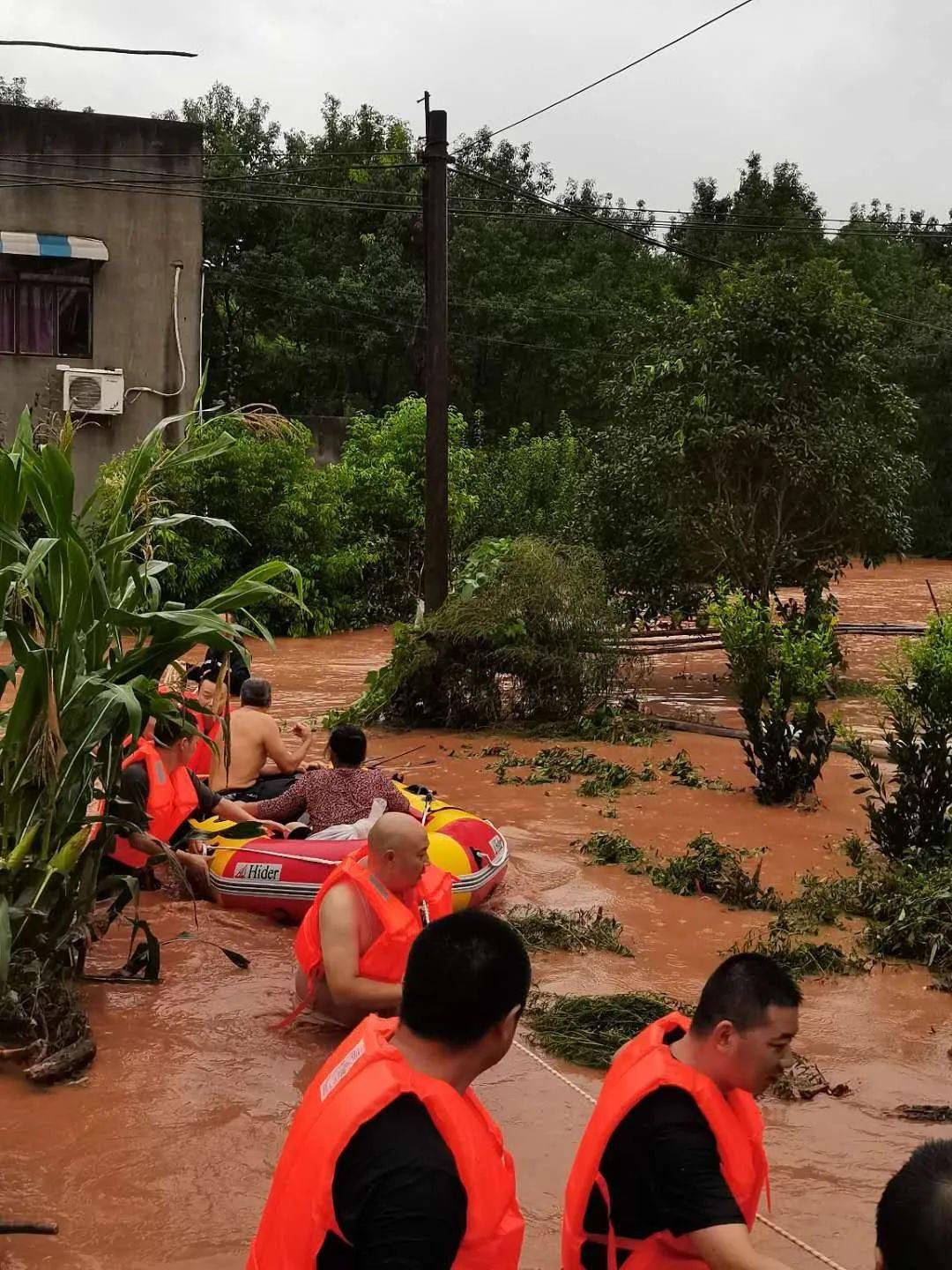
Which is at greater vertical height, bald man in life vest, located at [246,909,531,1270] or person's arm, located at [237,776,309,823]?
bald man in life vest, located at [246,909,531,1270]

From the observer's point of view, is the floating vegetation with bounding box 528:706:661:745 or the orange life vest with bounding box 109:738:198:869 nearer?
the orange life vest with bounding box 109:738:198:869

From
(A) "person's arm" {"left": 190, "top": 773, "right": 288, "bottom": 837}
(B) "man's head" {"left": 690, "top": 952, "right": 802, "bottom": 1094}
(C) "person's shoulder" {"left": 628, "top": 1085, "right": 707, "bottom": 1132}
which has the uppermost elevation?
(B) "man's head" {"left": 690, "top": 952, "right": 802, "bottom": 1094}

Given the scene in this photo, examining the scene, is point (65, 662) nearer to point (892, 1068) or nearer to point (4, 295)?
point (892, 1068)

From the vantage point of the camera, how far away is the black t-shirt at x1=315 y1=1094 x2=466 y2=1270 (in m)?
2.59

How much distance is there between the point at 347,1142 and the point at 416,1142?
0.13 metres

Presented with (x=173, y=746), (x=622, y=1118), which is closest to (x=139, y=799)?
(x=173, y=746)

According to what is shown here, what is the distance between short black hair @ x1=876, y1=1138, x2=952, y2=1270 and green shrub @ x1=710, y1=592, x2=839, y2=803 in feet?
29.8

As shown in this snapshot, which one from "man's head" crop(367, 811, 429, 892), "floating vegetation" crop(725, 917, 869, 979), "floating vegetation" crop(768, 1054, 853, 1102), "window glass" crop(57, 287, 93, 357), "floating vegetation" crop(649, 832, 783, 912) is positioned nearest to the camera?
"man's head" crop(367, 811, 429, 892)

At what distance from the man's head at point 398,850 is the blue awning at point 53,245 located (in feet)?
71.7

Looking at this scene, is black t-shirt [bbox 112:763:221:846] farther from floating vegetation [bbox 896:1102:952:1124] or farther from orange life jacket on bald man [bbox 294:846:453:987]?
floating vegetation [bbox 896:1102:952:1124]

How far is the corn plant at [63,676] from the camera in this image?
5.99m

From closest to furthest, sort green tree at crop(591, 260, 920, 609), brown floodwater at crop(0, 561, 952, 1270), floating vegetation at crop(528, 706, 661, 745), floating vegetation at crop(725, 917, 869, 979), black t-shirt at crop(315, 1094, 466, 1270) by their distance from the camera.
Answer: black t-shirt at crop(315, 1094, 466, 1270) < brown floodwater at crop(0, 561, 952, 1270) < floating vegetation at crop(725, 917, 869, 979) < floating vegetation at crop(528, 706, 661, 745) < green tree at crop(591, 260, 920, 609)

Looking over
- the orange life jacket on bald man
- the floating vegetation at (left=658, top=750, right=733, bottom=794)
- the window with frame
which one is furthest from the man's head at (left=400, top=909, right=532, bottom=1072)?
the window with frame

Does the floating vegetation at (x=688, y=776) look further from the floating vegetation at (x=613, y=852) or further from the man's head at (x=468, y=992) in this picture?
the man's head at (x=468, y=992)
